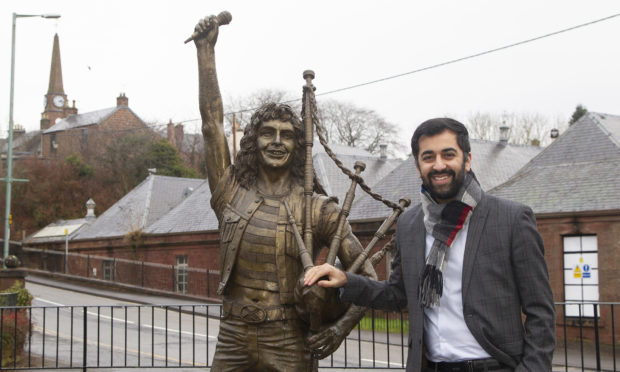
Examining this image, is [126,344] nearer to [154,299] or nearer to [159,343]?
[159,343]

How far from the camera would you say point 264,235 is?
4273 mm

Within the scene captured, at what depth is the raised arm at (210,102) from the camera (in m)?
4.57

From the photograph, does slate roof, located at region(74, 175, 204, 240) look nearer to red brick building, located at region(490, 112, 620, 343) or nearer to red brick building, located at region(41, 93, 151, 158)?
red brick building, located at region(490, 112, 620, 343)

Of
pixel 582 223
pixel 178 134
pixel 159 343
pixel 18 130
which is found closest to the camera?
pixel 159 343

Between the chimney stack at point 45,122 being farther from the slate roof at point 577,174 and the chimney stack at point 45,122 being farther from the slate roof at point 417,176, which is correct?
the slate roof at point 577,174

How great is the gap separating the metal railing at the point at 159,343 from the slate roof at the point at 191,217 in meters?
7.85

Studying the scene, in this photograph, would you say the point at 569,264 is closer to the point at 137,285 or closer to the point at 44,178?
the point at 137,285

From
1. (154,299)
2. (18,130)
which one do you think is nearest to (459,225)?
(154,299)

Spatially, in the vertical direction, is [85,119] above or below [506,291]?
above

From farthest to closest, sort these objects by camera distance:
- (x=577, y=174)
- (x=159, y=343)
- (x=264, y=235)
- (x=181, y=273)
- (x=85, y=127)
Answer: (x=85, y=127), (x=181, y=273), (x=577, y=174), (x=159, y=343), (x=264, y=235)

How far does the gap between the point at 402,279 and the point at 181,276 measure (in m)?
25.9

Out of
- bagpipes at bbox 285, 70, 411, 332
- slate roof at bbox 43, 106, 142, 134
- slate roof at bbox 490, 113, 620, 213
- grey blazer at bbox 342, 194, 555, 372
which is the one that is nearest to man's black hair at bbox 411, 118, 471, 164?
grey blazer at bbox 342, 194, 555, 372

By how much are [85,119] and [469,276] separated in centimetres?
6726

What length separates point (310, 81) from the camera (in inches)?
168
